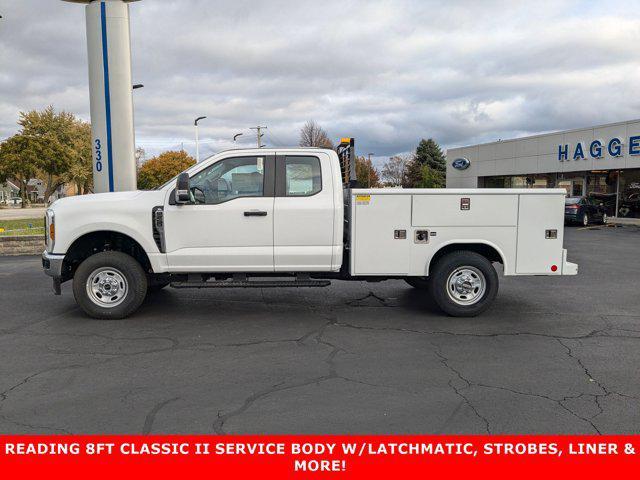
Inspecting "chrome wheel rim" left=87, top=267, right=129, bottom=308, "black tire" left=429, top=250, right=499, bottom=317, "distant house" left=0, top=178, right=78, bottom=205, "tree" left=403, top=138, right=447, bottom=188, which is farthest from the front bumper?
"distant house" left=0, top=178, right=78, bottom=205

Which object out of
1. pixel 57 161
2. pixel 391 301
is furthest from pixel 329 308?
pixel 57 161

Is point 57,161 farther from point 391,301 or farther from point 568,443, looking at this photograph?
point 568,443

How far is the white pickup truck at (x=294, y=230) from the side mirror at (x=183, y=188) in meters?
0.20

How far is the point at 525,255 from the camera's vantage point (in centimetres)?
701

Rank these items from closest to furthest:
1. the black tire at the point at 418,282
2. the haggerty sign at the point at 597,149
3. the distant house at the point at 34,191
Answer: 1. the black tire at the point at 418,282
2. the haggerty sign at the point at 597,149
3. the distant house at the point at 34,191

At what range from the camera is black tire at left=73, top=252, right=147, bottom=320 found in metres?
6.89

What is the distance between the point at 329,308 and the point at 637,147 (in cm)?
2589

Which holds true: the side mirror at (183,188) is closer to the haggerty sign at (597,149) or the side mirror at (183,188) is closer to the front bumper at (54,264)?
the front bumper at (54,264)

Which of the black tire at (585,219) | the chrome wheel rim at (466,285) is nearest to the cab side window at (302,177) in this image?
the chrome wheel rim at (466,285)

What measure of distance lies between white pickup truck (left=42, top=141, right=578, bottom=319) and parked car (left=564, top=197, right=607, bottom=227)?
66.9ft

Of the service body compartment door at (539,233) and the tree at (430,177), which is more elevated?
the tree at (430,177)

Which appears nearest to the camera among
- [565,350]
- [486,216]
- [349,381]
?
[349,381]

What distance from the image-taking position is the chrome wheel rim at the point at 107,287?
6.95 meters

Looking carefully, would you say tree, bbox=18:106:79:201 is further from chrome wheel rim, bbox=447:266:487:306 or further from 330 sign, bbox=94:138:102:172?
chrome wheel rim, bbox=447:266:487:306
